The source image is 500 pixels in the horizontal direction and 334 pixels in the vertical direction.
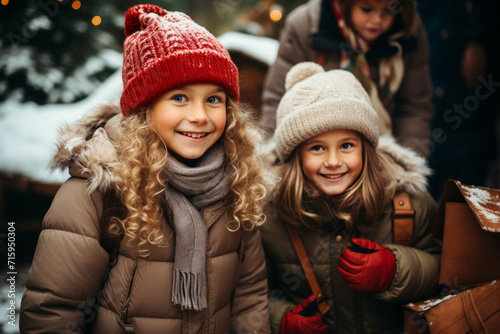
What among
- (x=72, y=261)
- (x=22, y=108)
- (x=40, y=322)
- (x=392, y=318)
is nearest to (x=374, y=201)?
(x=392, y=318)

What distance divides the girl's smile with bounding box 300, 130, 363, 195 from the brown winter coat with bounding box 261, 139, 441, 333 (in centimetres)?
15

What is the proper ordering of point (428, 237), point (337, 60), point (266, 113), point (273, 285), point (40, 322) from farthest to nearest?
point (266, 113) → point (337, 60) → point (273, 285) → point (428, 237) → point (40, 322)

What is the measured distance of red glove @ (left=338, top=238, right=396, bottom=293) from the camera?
72.7 inches

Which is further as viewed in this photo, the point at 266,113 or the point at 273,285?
the point at 266,113

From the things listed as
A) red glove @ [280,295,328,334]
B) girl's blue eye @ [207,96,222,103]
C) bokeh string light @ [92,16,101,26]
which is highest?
bokeh string light @ [92,16,101,26]

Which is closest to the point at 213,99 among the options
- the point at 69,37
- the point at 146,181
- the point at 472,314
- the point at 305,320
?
the point at 146,181

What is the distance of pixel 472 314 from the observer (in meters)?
1.60

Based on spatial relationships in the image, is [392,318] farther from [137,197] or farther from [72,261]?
[72,261]

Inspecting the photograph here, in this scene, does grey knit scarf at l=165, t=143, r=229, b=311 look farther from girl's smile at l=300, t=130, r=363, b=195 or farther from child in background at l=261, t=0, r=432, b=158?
child in background at l=261, t=0, r=432, b=158

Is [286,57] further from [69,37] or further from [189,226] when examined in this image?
[69,37]

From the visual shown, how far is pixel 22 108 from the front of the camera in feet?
11.8

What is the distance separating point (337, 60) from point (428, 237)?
1278 millimetres

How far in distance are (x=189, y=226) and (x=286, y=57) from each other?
160 cm

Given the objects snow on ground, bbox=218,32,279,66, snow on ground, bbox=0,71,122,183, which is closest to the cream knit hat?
snow on ground, bbox=218,32,279,66
